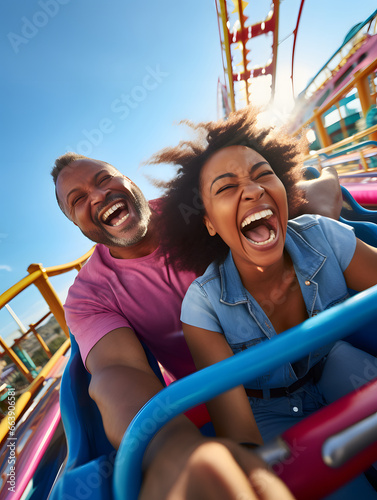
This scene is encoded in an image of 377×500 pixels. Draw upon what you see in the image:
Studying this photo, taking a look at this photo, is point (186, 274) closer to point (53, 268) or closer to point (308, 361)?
point (308, 361)

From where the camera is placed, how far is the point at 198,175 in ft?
2.74

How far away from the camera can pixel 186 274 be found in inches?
40.8

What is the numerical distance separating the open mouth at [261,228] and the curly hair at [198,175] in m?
0.12

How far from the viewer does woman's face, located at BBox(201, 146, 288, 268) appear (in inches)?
28.0

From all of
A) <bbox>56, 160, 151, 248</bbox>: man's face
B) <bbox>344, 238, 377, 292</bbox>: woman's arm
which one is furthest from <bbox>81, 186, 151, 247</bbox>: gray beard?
<bbox>344, 238, 377, 292</bbox>: woman's arm

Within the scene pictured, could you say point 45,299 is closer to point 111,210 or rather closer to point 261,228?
point 111,210

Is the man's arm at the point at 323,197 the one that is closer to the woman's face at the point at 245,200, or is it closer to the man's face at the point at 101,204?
the woman's face at the point at 245,200

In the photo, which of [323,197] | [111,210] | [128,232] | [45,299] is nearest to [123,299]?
[128,232]

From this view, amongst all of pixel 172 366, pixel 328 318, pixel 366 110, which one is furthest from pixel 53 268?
pixel 366 110

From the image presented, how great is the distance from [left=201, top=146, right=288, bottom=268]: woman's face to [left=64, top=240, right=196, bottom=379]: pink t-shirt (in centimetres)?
35

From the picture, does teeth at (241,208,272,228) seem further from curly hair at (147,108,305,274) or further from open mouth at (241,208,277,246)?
curly hair at (147,108,305,274)

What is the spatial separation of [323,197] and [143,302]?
0.84m

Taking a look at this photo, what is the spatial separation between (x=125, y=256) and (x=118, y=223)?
15 cm

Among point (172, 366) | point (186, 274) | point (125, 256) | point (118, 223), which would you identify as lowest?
point (172, 366)
